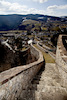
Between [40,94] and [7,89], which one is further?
[40,94]

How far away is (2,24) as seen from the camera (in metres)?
167

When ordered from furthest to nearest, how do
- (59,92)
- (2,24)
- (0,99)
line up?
1. (2,24)
2. (59,92)
3. (0,99)

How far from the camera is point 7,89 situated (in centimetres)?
246

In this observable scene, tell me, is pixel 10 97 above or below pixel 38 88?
above

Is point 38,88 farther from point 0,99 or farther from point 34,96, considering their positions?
point 0,99

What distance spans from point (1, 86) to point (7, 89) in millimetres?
241

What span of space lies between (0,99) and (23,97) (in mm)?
1251

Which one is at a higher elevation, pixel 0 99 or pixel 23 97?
pixel 0 99

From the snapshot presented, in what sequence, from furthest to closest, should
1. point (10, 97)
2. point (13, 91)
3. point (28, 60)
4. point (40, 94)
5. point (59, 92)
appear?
1. point (28, 60)
2. point (59, 92)
3. point (40, 94)
4. point (13, 91)
5. point (10, 97)

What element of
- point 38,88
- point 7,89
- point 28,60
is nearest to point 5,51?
point 28,60

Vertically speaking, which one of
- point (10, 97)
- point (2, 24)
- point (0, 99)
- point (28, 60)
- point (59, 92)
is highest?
point (2, 24)

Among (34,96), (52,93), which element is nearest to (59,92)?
(52,93)

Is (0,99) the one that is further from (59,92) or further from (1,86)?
(59,92)

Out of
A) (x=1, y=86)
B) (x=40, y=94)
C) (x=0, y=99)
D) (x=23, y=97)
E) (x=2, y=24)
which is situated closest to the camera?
(x=0, y=99)
